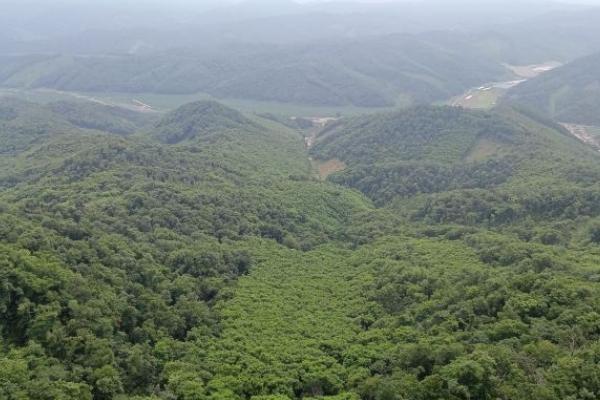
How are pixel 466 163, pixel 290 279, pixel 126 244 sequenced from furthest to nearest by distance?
pixel 466 163 → pixel 290 279 → pixel 126 244

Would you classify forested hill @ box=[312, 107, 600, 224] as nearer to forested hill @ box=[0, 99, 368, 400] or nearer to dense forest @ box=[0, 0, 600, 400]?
dense forest @ box=[0, 0, 600, 400]

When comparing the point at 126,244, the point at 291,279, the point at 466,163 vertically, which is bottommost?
the point at 466,163

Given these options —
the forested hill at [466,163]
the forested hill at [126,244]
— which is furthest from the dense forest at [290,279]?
the forested hill at [466,163]

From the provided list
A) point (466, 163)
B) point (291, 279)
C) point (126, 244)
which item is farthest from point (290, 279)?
point (466, 163)

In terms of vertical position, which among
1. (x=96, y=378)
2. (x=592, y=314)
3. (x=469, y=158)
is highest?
(x=592, y=314)

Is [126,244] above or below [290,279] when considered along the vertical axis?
above

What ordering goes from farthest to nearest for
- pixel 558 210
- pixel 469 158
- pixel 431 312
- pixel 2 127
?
pixel 2 127, pixel 469 158, pixel 558 210, pixel 431 312

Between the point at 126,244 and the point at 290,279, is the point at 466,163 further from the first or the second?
the point at 126,244

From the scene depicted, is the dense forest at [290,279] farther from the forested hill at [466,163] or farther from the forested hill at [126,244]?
the forested hill at [466,163]

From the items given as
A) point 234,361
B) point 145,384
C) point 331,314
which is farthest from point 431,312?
point 145,384

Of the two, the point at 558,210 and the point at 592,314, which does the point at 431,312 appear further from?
the point at 558,210

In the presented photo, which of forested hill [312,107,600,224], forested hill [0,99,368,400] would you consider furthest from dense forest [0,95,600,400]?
forested hill [312,107,600,224]
